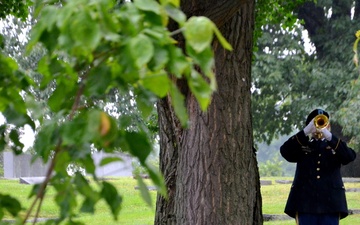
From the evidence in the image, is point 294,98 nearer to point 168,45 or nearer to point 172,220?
point 172,220

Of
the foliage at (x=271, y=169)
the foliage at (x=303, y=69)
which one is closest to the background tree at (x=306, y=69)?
the foliage at (x=303, y=69)

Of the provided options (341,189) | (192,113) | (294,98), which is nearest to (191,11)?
(192,113)

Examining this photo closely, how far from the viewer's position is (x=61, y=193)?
2336mm

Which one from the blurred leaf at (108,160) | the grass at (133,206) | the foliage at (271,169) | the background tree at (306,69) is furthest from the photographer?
the foliage at (271,169)

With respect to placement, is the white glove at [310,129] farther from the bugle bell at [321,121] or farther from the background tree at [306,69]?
the background tree at [306,69]

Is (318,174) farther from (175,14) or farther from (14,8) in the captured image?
(175,14)

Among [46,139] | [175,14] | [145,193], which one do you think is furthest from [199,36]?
[46,139]

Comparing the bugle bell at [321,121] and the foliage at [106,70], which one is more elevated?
the bugle bell at [321,121]

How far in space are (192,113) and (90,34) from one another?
16.4 feet

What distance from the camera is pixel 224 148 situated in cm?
690

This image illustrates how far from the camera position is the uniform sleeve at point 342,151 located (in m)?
8.26

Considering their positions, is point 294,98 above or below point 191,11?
above

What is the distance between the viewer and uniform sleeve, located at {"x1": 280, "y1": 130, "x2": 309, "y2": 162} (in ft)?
27.5

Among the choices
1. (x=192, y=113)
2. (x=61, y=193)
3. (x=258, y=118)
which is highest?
(x=258, y=118)
